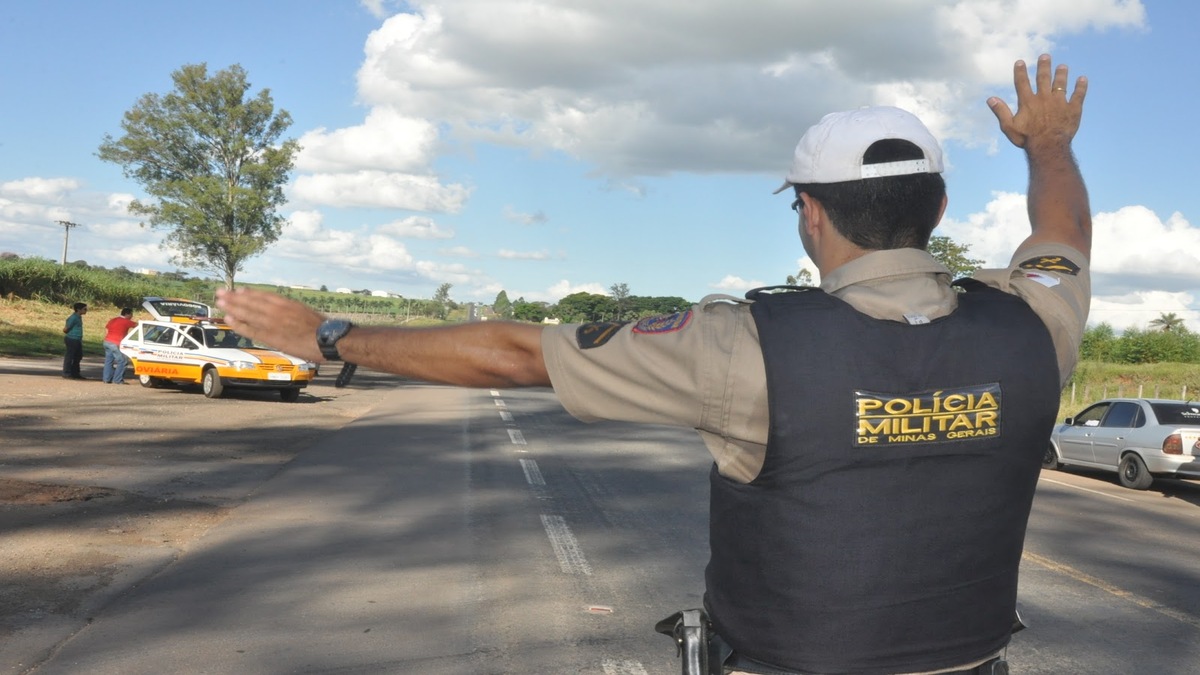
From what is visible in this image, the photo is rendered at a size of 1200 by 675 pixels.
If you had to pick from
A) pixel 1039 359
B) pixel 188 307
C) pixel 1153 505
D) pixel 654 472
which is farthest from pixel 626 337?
pixel 188 307

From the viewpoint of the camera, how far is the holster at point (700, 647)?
6.90ft

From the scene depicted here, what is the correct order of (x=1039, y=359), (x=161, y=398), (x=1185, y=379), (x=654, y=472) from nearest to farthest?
(x=1039, y=359) < (x=654, y=472) < (x=161, y=398) < (x=1185, y=379)

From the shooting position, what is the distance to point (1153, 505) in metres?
13.6

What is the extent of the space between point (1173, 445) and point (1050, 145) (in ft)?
46.6

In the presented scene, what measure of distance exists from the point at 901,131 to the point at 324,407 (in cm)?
2088

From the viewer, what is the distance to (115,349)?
77.2 feet

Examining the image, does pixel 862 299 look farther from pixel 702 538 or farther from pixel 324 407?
pixel 324 407

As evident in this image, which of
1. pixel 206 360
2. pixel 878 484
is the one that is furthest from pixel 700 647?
pixel 206 360

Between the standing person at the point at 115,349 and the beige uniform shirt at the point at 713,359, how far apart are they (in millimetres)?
23759

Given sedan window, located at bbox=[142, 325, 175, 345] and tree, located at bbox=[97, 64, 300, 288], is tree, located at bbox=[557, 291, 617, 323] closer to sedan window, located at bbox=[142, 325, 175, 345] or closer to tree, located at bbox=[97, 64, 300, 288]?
sedan window, located at bbox=[142, 325, 175, 345]

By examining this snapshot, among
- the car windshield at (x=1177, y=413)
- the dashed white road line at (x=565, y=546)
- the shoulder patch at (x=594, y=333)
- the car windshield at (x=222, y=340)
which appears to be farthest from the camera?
the car windshield at (x=222, y=340)

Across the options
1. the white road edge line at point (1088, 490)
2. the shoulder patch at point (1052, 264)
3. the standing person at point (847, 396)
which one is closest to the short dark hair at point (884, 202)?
the standing person at point (847, 396)

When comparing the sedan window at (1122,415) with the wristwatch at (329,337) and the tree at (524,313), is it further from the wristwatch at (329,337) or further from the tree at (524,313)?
the wristwatch at (329,337)

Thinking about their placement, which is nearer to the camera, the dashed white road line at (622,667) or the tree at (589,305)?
the dashed white road line at (622,667)
